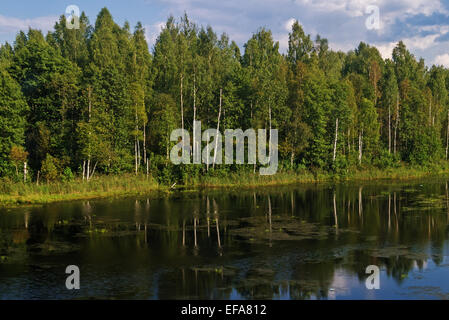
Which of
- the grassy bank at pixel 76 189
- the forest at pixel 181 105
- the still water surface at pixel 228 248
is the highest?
the forest at pixel 181 105

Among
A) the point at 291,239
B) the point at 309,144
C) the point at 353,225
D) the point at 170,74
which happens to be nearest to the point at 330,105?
the point at 309,144

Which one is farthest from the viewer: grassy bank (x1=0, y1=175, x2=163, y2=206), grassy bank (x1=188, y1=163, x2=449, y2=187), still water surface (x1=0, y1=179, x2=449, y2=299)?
grassy bank (x1=188, y1=163, x2=449, y2=187)

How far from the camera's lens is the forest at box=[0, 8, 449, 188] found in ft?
147

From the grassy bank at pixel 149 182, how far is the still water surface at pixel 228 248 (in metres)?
2.73

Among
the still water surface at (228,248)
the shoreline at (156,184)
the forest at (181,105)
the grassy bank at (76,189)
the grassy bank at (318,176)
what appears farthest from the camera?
the grassy bank at (318,176)

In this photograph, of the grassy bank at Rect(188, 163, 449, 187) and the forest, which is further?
the grassy bank at Rect(188, 163, 449, 187)

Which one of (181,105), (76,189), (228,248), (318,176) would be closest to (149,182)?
(76,189)

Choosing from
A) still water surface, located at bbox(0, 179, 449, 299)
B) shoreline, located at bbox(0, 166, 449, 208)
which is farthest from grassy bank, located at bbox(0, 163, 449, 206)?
still water surface, located at bbox(0, 179, 449, 299)

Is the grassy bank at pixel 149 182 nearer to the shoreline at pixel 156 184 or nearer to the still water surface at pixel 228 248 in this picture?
→ the shoreline at pixel 156 184

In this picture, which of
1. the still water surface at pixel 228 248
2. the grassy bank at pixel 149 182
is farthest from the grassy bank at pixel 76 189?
the still water surface at pixel 228 248

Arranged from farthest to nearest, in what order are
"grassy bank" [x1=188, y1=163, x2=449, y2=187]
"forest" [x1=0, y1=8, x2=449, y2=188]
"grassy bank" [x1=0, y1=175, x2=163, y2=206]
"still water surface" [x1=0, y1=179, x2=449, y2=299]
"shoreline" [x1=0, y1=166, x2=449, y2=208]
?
"grassy bank" [x1=188, y1=163, x2=449, y2=187]
"forest" [x1=0, y1=8, x2=449, y2=188]
"shoreline" [x1=0, y1=166, x2=449, y2=208]
"grassy bank" [x1=0, y1=175, x2=163, y2=206]
"still water surface" [x1=0, y1=179, x2=449, y2=299]

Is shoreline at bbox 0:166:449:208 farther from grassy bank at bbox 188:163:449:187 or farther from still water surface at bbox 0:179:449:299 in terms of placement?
still water surface at bbox 0:179:449:299

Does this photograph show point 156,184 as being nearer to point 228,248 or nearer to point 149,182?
point 149,182

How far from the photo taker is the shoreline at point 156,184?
3806cm
